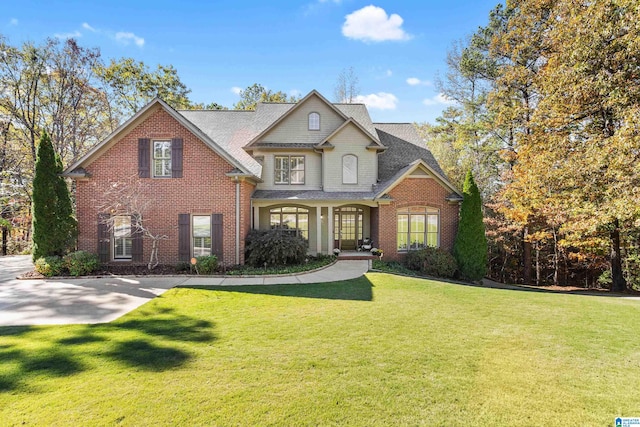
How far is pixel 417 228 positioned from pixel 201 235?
33.4 feet

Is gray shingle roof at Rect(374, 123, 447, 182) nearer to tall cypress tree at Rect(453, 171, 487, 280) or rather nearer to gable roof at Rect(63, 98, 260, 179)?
tall cypress tree at Rect(453, 171, 487, 280)

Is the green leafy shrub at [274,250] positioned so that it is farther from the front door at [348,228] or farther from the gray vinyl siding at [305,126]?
the gray vinyl siding at [305,126]

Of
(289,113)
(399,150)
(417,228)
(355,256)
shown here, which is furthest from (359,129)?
(355,256)

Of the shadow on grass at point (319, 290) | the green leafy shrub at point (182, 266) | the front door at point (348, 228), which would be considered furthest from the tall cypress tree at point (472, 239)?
the green leafy shrub at point (182, 266)

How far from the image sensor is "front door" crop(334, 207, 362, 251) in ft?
56.3

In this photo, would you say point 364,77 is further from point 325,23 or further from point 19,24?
point 19,24

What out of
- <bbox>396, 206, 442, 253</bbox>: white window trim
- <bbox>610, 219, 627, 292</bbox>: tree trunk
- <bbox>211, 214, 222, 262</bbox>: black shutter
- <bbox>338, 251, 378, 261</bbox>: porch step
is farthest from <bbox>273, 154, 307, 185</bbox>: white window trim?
<bbox>610, 219, 627, 292</bbox>: tree trunk

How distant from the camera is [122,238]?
13.0 metres

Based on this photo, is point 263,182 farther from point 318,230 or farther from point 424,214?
point 424,214

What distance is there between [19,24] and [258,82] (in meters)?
19.8

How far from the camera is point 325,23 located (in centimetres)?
1466

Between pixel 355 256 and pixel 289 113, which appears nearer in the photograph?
pixel 355 256

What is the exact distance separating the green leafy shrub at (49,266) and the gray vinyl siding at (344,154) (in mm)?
11411

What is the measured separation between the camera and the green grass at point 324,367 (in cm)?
351
